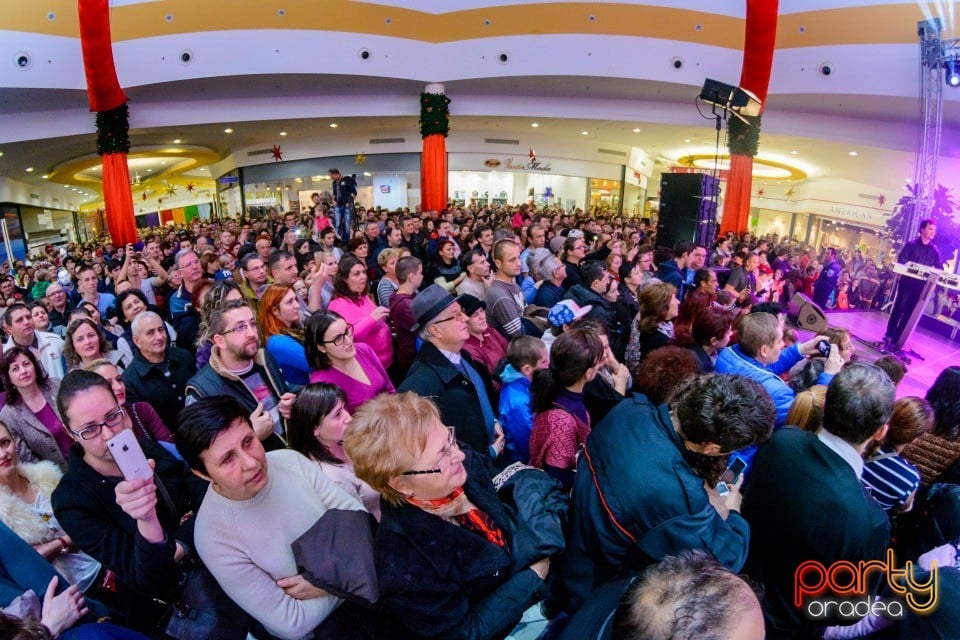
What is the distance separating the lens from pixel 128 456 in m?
1.17

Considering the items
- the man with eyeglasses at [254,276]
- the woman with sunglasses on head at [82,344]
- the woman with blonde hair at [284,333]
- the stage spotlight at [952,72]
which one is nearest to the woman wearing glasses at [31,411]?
the woman with sunglasses on head at [82,344]

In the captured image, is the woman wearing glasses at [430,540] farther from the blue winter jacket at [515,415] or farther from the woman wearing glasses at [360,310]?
the woman wearing glasses at [360,310]

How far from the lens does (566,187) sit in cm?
1558

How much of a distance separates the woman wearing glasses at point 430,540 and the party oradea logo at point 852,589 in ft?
2.28

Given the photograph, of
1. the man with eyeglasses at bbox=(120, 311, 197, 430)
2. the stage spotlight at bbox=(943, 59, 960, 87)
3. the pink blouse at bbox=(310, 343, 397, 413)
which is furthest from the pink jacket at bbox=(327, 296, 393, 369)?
the stage spotlight at bbox=(943, 59, 960, 87)

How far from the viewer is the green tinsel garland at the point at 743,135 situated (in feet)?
32.8

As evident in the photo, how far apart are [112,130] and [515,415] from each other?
11340 millimetres

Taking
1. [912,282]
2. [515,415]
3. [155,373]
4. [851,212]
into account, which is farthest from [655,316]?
[851,212]

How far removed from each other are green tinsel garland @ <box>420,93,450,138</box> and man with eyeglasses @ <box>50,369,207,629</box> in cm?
1000

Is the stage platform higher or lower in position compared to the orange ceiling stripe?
lower

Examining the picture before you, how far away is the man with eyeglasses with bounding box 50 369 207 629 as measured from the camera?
4.25 feet

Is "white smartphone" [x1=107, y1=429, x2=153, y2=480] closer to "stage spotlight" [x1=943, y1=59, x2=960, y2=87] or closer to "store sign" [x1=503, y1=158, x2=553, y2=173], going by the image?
"stage spotlight" [x1=943, y1=59, x2=960, y2=87]

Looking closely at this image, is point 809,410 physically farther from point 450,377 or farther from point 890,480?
point 450,377

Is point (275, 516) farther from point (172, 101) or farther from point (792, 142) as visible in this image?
point (792, 142)
